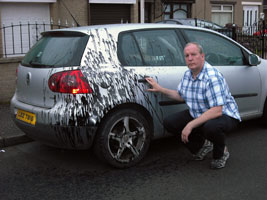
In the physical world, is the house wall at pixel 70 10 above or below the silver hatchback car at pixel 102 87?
above

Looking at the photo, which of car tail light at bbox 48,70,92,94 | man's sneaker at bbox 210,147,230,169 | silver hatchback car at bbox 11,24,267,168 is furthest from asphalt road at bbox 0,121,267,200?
car tail light at bbox 48,70,92,94

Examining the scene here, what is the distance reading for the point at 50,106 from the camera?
428 centimetres

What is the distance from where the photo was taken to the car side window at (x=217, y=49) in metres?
5.30

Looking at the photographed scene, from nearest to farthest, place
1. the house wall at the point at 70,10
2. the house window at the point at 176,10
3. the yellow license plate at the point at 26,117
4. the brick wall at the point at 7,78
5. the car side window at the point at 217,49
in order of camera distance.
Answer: the yellow license plate at the point at 26,117 → the car side window at the point at 217,49 → the brick wall at the point at 7,78 → the house wall at the point at 70,10 → the house window at the point at 176,10

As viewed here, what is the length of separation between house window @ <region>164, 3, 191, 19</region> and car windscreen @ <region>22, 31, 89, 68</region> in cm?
1429

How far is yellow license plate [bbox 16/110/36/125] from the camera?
14.6ft

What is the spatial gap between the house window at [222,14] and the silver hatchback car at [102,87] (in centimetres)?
1656

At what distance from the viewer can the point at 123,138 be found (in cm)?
443

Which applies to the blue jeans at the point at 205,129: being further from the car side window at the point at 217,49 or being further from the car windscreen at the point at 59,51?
the car windscreen at the point at 59,51

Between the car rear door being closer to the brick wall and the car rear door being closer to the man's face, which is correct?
the man's face

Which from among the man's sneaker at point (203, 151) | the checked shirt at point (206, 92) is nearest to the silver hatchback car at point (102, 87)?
the checked shirt at point (206, 92)

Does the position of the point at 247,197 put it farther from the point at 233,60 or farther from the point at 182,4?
the point at 182,4

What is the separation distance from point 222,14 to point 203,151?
58.6ft

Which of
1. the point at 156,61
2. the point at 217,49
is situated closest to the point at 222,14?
the point at 217,49
